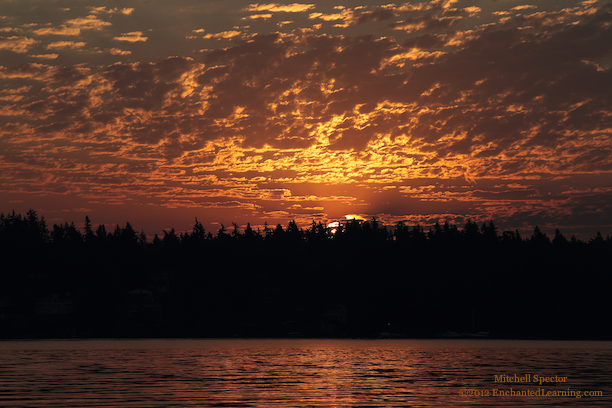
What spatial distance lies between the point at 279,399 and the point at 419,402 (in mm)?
9539

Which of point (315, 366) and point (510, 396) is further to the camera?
point (315, 366)

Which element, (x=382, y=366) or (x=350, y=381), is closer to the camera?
(x=350, y=381)

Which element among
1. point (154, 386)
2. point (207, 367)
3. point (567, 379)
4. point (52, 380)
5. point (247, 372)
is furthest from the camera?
point (207, 367)

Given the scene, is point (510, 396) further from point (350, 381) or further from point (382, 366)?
point (382, 366)

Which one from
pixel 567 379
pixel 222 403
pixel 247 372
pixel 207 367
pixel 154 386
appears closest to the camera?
pixel 222 403

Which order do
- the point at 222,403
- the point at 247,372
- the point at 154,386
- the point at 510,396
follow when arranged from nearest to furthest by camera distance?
the point at 222,403, the point at 510,396, the point at 154,386, the point at 247,372

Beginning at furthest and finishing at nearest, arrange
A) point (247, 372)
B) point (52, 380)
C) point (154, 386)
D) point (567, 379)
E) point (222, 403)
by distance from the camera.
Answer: point (247, 372)
point (567, 379)
point (52, 380)
point (154, 386)
point (222, 403)

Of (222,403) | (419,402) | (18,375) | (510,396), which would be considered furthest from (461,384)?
(18,375)

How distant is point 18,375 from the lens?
63.6 meters

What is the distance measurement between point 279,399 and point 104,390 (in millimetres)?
13870

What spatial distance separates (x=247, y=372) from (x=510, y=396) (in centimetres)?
2932

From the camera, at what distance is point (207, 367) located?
77.4m

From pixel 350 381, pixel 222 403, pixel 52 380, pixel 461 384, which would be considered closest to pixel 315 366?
pixel 350 381

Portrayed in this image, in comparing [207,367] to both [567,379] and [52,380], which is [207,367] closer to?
[52,380]
